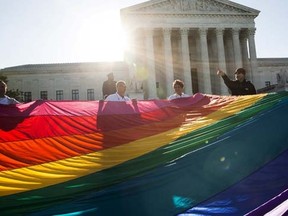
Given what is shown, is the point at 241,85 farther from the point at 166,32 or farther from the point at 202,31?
the point at 202,31

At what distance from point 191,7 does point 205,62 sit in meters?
7.83

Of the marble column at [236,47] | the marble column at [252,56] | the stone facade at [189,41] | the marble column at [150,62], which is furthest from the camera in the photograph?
the marble column at [252,56]

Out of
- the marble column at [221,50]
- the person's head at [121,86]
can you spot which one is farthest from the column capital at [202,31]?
the person's head at [121,86]

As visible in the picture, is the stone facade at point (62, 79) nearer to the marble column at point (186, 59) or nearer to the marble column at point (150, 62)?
the marble column at point (150, 62)

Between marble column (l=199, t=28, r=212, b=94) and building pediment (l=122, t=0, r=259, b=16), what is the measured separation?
3101 millimetres

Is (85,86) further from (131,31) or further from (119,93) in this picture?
(119,93)

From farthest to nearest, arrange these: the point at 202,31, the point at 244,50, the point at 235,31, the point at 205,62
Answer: the point at 244,50
the point at 235,31
the point at 202,31
the point at 205,62

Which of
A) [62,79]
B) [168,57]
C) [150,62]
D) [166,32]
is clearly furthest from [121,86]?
[62,79]

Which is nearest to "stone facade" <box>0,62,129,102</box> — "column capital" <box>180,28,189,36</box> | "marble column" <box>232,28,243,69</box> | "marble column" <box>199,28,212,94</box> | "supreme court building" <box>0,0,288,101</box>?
"supreme court building" <box>0,0,288,101</box>

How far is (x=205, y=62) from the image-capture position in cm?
4659

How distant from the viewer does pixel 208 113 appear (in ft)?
21.9

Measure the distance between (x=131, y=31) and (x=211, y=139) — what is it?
4099 cm

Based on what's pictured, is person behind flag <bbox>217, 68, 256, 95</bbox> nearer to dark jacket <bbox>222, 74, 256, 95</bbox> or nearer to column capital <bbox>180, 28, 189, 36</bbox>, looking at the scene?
dark jacket <bbox>222, 74, 256, 95</bbox>

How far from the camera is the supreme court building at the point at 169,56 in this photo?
149ft
